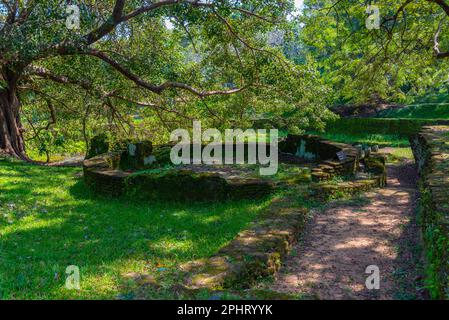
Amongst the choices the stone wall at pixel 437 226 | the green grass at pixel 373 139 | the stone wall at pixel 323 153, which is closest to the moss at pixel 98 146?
the stone wall at pixel 323 153

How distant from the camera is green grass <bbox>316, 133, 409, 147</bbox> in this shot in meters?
19.8

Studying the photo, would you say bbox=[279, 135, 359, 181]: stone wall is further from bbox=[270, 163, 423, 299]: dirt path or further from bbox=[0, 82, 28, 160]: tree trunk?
bbox=[0, 82, 28, 160]: tree trunk

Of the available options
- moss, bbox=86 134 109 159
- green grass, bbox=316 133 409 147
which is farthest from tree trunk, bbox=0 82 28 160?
green grass, bbox=316 133 409 147

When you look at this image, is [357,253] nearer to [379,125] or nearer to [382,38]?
[382,38]

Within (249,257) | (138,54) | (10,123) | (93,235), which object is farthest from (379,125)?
(249,257)

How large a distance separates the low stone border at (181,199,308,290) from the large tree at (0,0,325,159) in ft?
20.4

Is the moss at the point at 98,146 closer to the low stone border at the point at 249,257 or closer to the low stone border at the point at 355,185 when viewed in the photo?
the low stone border at the point at 355,185

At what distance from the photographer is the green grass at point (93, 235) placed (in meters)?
4.86

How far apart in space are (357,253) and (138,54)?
8.91 meters

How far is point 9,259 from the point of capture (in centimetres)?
563

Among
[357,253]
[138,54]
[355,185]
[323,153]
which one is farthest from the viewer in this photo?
[323,153]

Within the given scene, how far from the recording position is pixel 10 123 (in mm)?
13047

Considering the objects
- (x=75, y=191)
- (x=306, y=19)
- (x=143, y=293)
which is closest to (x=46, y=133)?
(x=75, y=191)

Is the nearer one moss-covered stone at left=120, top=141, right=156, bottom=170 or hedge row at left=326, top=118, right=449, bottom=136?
moss-covered stone at left=120, top=141, right=156, bottom=170
